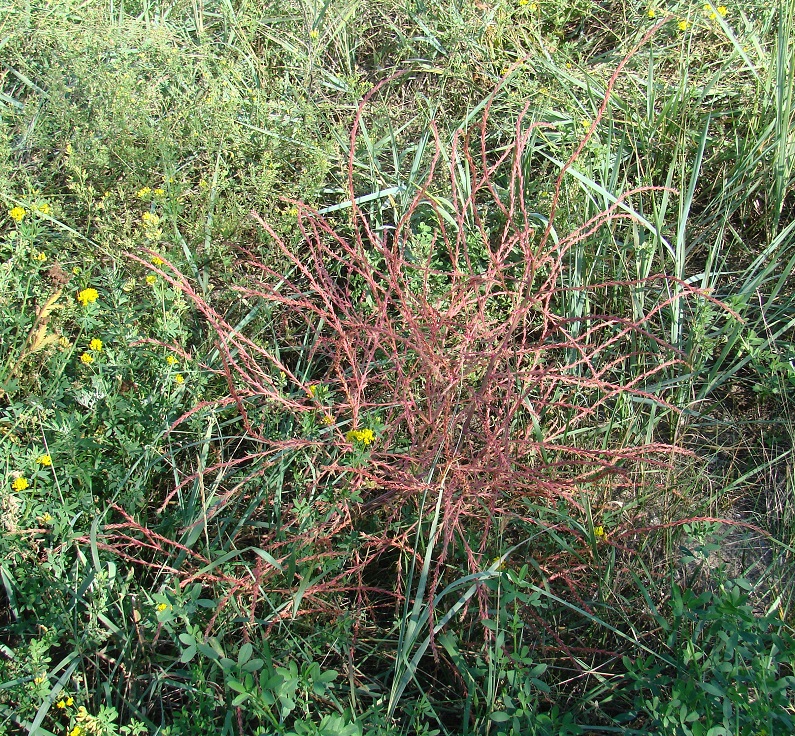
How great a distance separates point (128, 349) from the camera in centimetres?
206

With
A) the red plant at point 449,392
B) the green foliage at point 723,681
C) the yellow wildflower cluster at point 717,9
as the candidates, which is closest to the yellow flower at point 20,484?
the red plant at point 449,392

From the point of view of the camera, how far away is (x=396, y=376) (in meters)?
2.05

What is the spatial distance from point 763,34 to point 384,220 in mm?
1620

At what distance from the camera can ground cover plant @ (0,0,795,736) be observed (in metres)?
1.57

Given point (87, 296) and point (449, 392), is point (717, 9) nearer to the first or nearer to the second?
point (449, 392)

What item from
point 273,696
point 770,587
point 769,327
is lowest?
point 770,587

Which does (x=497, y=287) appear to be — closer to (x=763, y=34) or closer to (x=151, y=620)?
(x=151, y=620)

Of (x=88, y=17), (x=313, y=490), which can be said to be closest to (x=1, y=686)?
(x=313, y=490)

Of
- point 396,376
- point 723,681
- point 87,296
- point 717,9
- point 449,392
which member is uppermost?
point 717,9

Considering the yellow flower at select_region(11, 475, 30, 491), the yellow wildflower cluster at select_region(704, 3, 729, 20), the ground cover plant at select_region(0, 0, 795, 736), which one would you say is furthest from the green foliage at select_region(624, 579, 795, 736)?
the yellow wildflower cluster at select_region(704, 3, 729, 20)

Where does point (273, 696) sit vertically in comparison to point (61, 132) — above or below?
below

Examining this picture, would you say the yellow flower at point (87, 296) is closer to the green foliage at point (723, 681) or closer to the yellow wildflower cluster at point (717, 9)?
the green foliage at point (723, 681)

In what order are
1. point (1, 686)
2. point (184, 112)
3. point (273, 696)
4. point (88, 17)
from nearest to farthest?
point (273, 696)
point (1, 686)
point (184, 112)
point (88, 17)

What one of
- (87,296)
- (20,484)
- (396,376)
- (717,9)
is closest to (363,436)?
(396,376)
